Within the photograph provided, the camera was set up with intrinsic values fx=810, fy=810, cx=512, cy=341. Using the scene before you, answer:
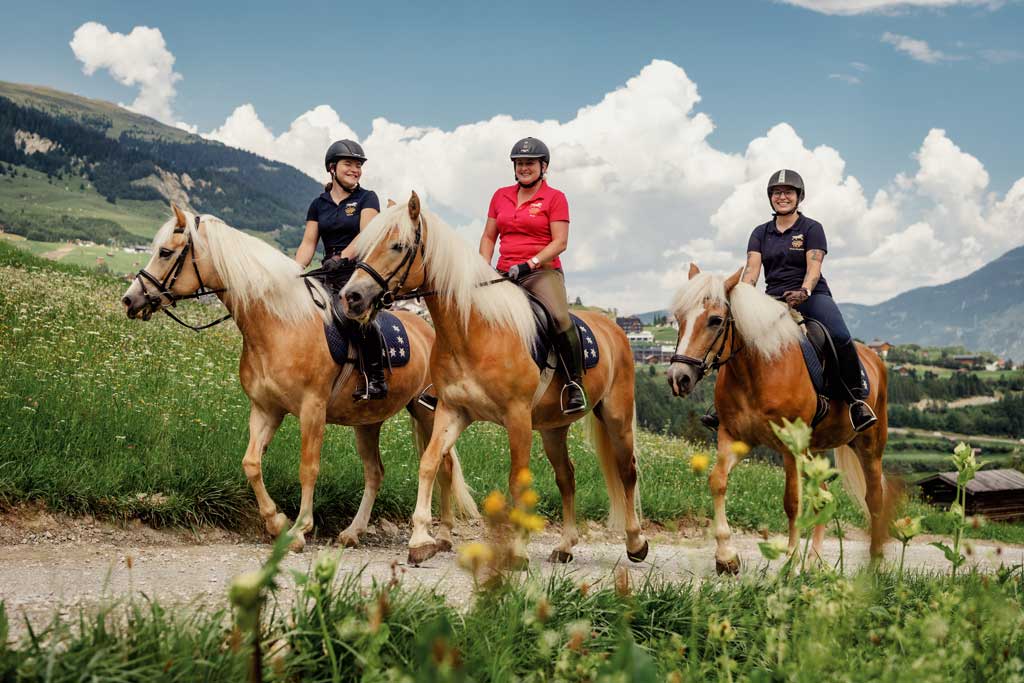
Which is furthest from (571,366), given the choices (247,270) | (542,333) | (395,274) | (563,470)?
(247,270)

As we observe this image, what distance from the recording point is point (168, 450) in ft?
29.1

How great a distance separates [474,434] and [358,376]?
21.4ft

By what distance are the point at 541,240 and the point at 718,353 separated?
2.03 m

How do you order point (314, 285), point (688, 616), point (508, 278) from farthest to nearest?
point (314, 285), point (508, 278), point (688, 616)

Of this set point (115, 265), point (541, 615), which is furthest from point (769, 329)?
point (115, 265)

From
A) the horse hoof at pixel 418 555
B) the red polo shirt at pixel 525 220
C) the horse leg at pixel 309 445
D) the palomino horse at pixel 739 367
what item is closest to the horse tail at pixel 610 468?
the palomino horse at pixel 739 367

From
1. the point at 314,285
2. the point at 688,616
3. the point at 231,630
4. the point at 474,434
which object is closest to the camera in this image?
the point at 231,630

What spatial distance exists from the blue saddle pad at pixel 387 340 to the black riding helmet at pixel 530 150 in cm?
228

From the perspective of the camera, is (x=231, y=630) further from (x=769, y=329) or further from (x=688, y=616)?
(x=769, y=329)

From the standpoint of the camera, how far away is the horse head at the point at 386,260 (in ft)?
21.6

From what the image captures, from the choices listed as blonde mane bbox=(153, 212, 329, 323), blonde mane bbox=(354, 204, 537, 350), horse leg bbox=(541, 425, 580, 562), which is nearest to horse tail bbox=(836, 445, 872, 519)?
horse leg bbox=(541, 425, 580, 562)

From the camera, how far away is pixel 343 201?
8617 millimetres

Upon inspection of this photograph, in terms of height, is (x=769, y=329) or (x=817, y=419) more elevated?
(x=769, y=329)

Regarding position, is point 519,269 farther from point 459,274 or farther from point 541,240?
point 459,274
